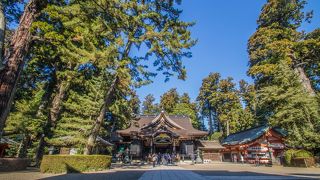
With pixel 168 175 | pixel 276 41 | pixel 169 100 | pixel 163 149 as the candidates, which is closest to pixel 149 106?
pixel 169 100

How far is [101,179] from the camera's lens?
9.19m

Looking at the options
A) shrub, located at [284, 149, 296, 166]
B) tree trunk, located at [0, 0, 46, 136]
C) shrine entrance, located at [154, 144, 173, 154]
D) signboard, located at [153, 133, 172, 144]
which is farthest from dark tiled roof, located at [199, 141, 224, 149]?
tree trunk, located at [0, 0, 46, 136]

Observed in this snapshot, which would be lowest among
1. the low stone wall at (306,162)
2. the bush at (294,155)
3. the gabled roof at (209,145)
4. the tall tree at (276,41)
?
the low stone wall at (306,162)

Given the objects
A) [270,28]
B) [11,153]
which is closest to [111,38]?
[11,153]

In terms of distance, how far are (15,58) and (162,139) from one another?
22481mm

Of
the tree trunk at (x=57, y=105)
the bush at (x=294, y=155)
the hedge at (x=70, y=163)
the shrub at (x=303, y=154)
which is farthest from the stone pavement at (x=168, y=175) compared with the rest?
the tree trunk at (x=57, y=105)

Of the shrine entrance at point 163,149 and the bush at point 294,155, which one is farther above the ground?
the shrine entrance at point 163,149

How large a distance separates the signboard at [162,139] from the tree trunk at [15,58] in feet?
70.2

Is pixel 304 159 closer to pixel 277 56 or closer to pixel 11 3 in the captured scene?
pixel 277 56

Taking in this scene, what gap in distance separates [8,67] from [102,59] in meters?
5.51

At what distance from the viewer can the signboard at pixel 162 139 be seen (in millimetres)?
26859

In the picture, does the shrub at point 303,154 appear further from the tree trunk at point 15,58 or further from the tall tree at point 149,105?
the tall tree at point 149,105

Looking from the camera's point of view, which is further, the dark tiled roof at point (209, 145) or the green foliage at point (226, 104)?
the green foliage at point (226, 104)

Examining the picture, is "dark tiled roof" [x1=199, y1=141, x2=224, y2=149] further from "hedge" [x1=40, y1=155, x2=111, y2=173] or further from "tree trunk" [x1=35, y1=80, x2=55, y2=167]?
"tree trunk" [x1=35, y1=80, x2=55, y2=167]
